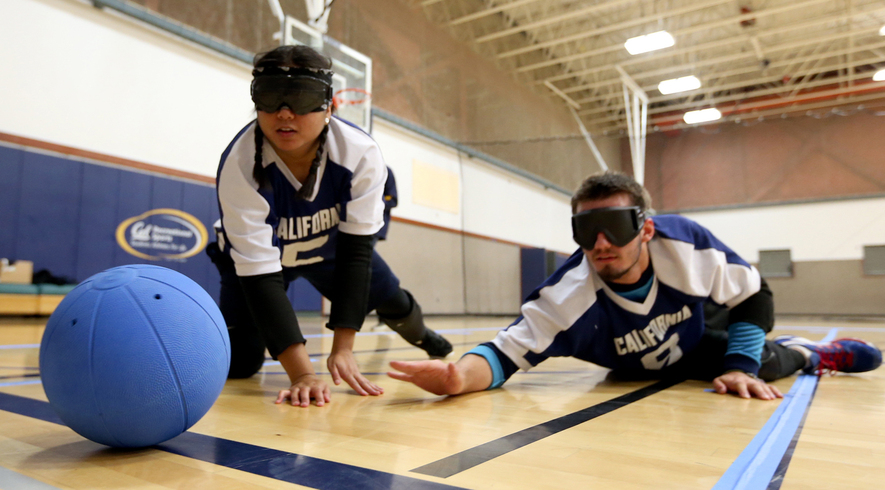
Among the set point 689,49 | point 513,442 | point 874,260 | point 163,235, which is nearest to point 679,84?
point 689,49

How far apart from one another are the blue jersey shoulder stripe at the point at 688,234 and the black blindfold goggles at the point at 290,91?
1355 millimetres

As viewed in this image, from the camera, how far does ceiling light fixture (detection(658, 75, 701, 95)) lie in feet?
46.8

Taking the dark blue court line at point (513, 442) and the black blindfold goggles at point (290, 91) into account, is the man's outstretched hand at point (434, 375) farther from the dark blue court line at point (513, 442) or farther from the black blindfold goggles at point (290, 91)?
the black blindfold goggles at point (290, 91)

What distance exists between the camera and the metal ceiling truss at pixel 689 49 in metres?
11.9

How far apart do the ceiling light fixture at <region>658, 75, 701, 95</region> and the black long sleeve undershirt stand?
14.4m

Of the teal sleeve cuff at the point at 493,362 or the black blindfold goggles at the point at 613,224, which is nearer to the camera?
the black blindfold goggles at the point at 613,224

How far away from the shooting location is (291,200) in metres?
2.15

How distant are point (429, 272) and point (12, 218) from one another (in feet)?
23.3

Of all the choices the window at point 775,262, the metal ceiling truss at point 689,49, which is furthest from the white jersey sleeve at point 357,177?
the window at point 775,262

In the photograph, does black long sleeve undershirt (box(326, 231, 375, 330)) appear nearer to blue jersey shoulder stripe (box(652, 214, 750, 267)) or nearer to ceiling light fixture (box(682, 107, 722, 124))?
blue jersey shoulder stripe (box(652, 214, 750, 267))

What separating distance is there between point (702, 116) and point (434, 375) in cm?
1698

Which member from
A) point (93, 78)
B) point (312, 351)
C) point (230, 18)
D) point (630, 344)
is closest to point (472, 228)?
point (230, 18)

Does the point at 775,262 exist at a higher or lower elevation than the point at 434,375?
higher

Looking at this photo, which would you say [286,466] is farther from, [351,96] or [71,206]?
[351,96]
